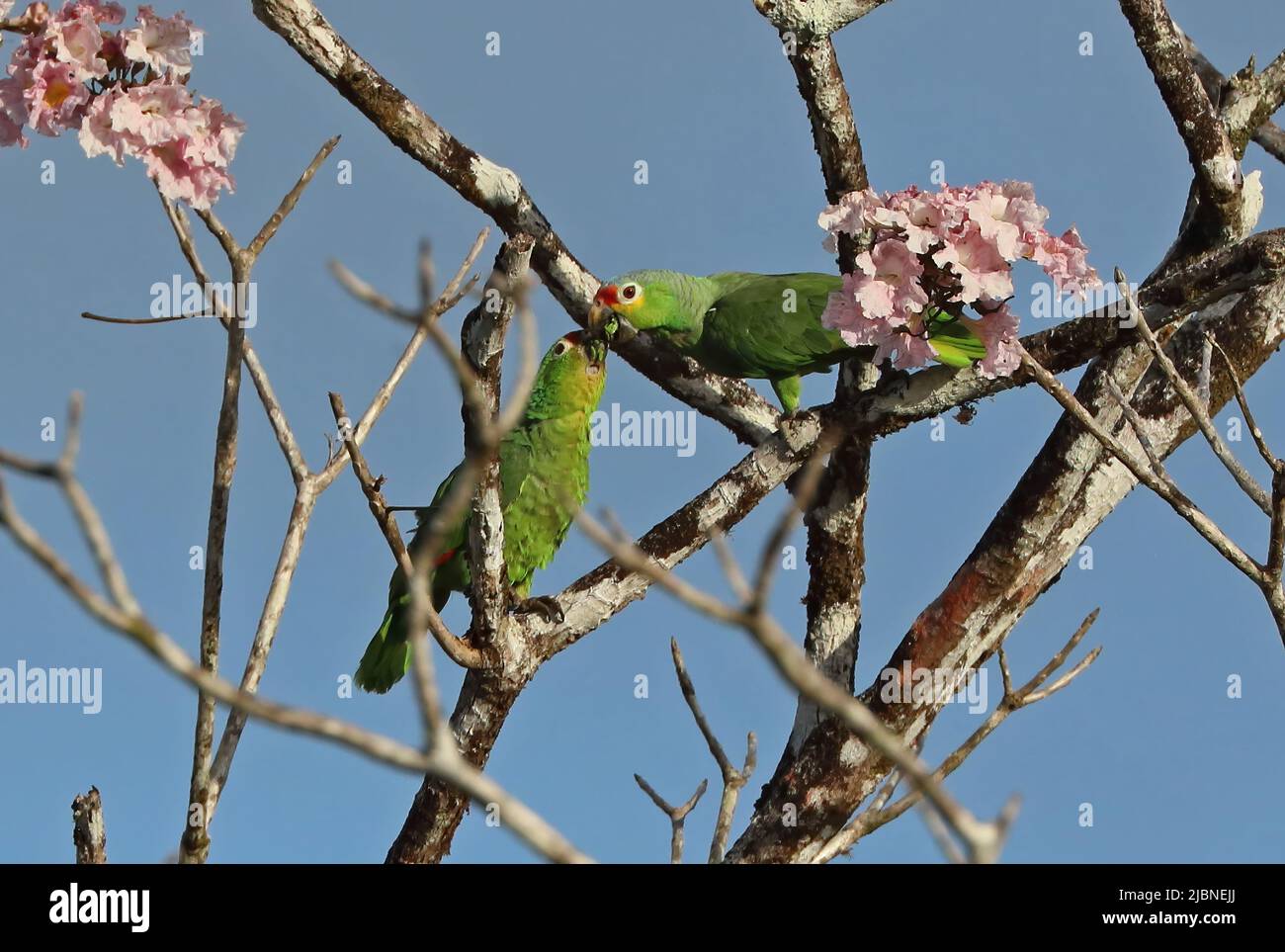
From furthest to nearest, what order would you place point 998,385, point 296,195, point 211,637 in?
point 998,385 → point 296,195 → point 211,637

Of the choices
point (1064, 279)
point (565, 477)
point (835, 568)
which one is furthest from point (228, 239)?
point (835, 568)

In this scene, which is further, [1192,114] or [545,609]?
[1192,114]

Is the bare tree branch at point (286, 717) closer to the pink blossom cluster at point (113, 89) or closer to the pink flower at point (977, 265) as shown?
the pink blossom cluster at point (113, 89)

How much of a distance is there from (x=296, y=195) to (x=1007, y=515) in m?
3.25

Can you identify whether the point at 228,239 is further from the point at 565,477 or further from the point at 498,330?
the point at 565,477

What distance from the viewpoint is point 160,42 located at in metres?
3.63

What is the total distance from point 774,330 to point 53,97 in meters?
3.26

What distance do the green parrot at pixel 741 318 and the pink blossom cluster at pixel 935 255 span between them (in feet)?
3.33

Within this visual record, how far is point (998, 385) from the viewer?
5379 mm

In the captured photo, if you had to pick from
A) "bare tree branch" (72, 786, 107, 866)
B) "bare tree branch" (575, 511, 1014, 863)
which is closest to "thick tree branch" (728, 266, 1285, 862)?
"bare tree branch" (72, 786, 107, 866)

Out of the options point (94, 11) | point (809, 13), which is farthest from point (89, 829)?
point (809, 13)

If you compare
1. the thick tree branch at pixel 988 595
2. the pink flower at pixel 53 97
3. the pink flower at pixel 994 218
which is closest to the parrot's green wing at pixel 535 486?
the thick tree branch at pixel 988 595

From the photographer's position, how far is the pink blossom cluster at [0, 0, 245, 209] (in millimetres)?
3588

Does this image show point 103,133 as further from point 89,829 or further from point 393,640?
point 393,640
